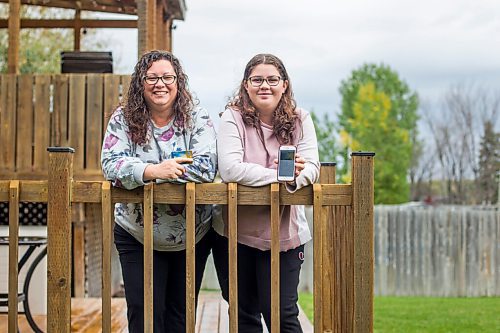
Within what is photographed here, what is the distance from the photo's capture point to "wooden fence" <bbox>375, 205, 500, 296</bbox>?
16141 millimetres

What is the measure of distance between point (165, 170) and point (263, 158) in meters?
0.52

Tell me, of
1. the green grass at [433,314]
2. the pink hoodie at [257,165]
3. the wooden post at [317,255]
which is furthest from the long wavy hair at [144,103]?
the green grass at [433,314]

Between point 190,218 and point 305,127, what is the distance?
0.73 meters

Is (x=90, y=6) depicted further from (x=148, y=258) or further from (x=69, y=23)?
(x=148, y=258)

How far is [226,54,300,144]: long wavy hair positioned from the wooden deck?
8.15 feet

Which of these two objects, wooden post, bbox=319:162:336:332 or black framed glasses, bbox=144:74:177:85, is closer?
black framed glasses, bbox=144:74:177:85

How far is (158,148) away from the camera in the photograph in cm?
399

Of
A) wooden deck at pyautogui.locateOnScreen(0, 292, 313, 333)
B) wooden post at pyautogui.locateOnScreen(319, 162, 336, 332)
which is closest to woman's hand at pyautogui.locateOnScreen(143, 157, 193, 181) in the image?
wooden post at pyautogui.locateOnScreen(319, 162, 336, 332)

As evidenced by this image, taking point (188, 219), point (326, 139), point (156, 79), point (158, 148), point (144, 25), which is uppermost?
point (144, 25)

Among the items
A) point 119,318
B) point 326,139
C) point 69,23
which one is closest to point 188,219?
point 119,318

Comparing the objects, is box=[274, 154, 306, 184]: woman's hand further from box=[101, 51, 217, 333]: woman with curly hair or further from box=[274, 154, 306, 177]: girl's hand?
box=[101, 51, 217, 333]: woman with curly hair

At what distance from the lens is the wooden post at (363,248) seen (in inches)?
150

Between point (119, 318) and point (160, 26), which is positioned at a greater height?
point (160, 26)

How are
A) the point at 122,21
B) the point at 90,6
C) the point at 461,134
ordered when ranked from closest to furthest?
the point at 90,6
the point at 122,21
the point at 461,134
